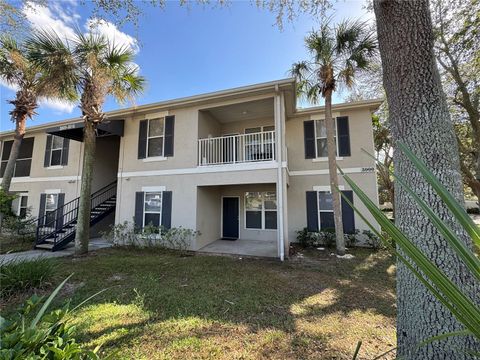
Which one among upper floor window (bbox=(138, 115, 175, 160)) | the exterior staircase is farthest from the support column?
the exterior staircase

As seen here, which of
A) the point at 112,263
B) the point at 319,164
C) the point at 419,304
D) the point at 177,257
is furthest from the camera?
the point at 319,164

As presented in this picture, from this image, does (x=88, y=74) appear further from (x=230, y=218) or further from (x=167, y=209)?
(x=230, y=218)

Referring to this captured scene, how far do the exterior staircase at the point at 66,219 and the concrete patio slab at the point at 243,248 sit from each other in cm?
548

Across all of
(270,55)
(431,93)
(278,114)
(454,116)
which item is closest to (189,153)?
(278,114)

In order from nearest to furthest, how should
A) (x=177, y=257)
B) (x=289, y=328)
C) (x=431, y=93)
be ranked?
1. (x=431, y=93)
2. (x=289, y=328)
3. (x=177, y=257)

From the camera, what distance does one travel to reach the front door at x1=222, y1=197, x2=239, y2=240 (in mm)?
11492

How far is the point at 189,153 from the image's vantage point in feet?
31.5

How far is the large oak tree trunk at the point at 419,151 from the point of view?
2.04 meters

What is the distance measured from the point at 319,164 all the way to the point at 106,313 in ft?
31.1

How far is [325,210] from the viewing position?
1042 centimetres

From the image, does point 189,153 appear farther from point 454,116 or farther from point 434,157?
point 454,116

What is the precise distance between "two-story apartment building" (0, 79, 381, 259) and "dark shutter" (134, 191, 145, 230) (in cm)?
4

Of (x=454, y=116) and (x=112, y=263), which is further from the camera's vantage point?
(x=454, y=116)

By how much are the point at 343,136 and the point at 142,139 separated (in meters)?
9.05
